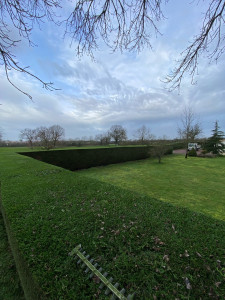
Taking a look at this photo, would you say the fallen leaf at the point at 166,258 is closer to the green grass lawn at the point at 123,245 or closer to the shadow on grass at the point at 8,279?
the green grass lawn at the point at 123,245

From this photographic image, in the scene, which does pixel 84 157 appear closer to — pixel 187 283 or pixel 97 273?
pixel 97 273

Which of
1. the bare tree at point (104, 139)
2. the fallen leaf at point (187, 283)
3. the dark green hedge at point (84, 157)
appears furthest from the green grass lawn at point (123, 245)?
the bare tree at point (104, 139)

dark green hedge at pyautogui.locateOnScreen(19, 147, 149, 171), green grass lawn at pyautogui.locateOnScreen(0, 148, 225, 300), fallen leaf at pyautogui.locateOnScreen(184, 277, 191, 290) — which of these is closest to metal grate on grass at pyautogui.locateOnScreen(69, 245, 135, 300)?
green grass lawn at pyautogui.locateOnScreen(0, 148, 225, 300)

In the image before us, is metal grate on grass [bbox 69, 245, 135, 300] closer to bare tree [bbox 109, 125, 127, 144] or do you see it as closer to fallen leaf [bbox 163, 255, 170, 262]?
fallen leaf [bbox 163, 255, 170, 262]

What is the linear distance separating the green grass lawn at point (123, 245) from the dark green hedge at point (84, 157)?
8139 mm

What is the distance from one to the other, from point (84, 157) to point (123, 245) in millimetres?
10107

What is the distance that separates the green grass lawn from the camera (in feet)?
2.93

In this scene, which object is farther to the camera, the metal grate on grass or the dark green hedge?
the dark green hedge

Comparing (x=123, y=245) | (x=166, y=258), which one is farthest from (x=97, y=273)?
(x=166, y=258)

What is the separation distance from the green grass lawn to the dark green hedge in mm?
8139

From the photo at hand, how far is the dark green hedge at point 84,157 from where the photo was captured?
32.2 ft

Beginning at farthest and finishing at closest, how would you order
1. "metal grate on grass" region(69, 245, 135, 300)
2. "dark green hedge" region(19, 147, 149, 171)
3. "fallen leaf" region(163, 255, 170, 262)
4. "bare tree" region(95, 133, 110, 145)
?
"bare tree" region(95, 133, 110, 145)
"dark green hedge" region(19, 147, 149, 171)
"fallen leaf" region(163, 255, 170, 262)
"metal grate on grass" region(69, 245, 135, 300)

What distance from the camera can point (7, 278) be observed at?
5.99ft

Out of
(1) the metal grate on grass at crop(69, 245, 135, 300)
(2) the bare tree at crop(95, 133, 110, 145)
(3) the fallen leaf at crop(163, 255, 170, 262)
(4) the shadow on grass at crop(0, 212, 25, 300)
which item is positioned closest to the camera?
(1) the metal grate on grass at crop(69, 245, 135, 300)
